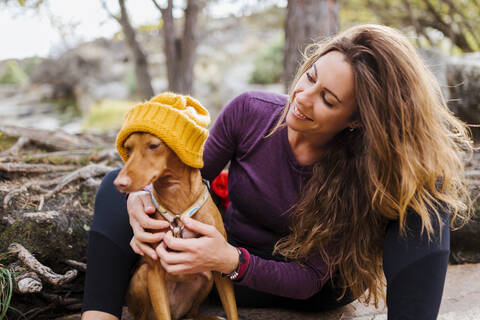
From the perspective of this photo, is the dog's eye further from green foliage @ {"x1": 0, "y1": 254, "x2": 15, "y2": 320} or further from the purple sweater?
green foliage @ {"x1": 0, "y1": 254, "x2": 15, "y2": 320}

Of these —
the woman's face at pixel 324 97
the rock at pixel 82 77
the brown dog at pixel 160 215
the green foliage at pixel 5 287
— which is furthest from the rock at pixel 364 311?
the rock at pixel 82 77

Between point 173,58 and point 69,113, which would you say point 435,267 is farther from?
point 69,113

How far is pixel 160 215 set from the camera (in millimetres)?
1673

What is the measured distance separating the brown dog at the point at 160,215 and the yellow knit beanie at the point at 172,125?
34 millimetres

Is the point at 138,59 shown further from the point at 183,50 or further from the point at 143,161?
the point at 143,161

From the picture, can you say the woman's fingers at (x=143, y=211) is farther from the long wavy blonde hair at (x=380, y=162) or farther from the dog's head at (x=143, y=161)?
the long wavy blonde hair at (x=380, y=162)

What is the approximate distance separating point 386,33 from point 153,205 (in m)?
1.17

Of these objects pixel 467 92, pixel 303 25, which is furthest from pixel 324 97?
pixel 467 92

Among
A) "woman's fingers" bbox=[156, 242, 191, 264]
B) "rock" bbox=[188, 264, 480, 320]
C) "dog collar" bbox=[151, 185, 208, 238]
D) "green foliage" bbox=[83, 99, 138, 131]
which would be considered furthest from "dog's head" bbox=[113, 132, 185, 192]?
"green foliage" bbox=[83, 99, 138, 131]

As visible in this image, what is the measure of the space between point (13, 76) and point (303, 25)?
16844 mm

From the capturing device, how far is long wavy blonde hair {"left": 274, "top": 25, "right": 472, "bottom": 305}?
1.67 m

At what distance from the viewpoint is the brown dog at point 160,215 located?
1446mm

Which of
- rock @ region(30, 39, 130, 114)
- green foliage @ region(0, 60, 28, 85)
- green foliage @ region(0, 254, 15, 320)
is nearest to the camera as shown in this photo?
green foliage @ region(0, 254, 15, 320)

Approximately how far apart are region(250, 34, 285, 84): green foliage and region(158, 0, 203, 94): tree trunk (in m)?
7.45
